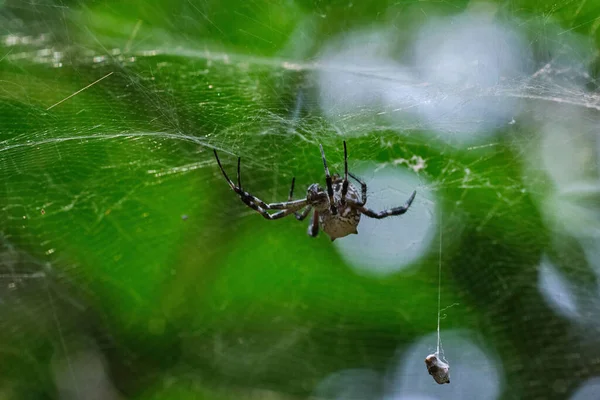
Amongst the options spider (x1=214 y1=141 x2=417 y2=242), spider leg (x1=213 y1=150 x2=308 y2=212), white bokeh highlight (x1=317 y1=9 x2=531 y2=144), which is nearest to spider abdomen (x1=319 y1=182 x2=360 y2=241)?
spider (x1=214 y1=141 x2=417 y2=242)

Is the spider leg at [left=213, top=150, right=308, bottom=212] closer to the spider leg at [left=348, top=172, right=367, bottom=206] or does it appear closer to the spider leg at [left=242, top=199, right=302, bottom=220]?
the spider leg at [left=242, top=199, right=302, bottom=220]

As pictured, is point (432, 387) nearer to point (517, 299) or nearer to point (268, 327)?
point (517, 299)

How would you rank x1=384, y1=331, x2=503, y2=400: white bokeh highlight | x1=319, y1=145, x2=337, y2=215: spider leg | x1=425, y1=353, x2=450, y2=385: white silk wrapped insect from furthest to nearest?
x1=384, y1=331, x2=503, y2=400: white bokeh highlight < x1=319, y1=145, x2=337, y2=215: spider leg < x1=425, y1=353, x2=450, y2=385: white silk wrapped insect

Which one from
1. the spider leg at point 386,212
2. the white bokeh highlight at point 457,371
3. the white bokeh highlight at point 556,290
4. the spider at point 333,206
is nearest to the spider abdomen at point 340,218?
the spider at point 333,206

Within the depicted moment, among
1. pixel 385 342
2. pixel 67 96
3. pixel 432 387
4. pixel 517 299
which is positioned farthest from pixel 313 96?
pixel 432 387

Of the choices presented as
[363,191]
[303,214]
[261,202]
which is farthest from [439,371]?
[261,202]

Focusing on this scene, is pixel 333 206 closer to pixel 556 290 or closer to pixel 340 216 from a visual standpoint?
pixel 340 216
